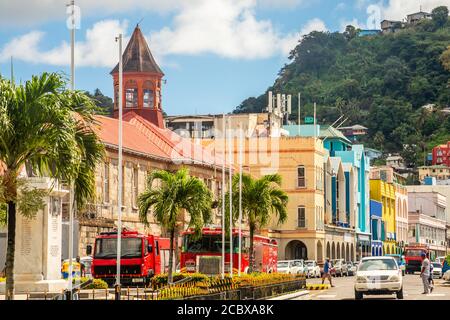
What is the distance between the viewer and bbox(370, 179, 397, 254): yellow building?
127688 millimetres

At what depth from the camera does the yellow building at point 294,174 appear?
95.1 metres

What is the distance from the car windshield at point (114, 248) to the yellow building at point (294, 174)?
1863 inches

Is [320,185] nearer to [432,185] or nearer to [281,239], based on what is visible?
[281,239]

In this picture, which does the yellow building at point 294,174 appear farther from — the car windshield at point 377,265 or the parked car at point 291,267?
the car windshield at point 377,265

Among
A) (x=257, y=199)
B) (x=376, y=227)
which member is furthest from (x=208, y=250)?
(x=376, y=227)

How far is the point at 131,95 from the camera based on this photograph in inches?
3479

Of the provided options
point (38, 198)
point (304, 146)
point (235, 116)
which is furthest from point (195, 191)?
point (235, 116)

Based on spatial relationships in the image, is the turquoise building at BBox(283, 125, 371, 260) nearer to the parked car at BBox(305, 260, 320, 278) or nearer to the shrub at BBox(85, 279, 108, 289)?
the parked car at BBox(305, 260, 320, 278)

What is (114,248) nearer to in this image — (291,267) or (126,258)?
(126,258)

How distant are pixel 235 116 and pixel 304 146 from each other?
653 inches

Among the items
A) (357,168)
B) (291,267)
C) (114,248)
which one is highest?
(357,168)

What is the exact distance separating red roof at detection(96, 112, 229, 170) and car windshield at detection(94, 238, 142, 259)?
17.3 meters

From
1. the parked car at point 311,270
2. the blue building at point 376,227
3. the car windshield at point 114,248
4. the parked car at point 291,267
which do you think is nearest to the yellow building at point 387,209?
the blue building at point 376,227

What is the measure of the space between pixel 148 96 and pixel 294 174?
52.4 feet
